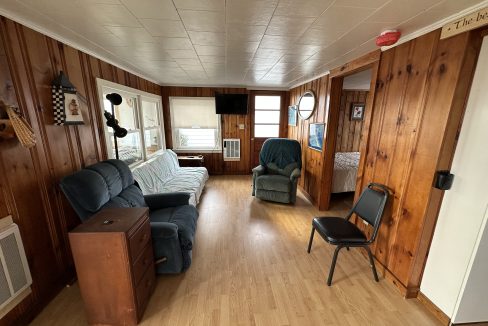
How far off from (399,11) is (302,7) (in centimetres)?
64

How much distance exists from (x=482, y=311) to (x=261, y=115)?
4502 mm

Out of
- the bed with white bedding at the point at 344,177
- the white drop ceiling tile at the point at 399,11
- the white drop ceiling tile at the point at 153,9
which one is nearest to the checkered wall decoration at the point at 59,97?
the white drop ceiling tile at the point at 153,9

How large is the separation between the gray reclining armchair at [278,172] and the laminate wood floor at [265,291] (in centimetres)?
86

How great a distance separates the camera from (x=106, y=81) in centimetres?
246

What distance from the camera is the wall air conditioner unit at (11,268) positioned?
4.20 feet

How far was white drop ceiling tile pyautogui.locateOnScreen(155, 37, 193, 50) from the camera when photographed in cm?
184

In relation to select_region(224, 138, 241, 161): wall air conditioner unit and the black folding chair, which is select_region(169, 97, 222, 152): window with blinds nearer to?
select_region(224, 138, 241, 161): wall air conditioner unit

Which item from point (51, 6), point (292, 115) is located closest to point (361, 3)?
point (51, 6)

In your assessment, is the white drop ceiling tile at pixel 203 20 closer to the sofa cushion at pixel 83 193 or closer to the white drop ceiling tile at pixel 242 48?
the white drop ceiling tile at pixel 242 48

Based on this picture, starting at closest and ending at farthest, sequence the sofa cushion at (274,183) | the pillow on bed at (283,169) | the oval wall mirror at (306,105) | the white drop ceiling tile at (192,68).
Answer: the white drop ceiling tile at (192,68)
the sofa cushion at (274,183)
the oval wall mirror at (306,105)
the pillow on bed at (283,169)

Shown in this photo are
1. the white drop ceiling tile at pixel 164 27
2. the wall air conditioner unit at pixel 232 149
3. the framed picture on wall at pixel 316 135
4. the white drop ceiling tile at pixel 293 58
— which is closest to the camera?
the white drop ceiling tile at pixel 164 27

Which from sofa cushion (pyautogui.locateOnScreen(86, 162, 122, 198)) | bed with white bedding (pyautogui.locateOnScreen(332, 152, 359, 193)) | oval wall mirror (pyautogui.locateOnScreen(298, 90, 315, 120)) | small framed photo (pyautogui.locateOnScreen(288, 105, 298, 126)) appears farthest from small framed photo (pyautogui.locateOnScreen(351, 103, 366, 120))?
sofa cushion (pyautogui.locateOnScreen(86, 162, 122, 198))

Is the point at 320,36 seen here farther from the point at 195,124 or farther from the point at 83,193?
the point at 195,124

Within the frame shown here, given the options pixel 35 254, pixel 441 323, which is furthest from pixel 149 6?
pixel 441 323
